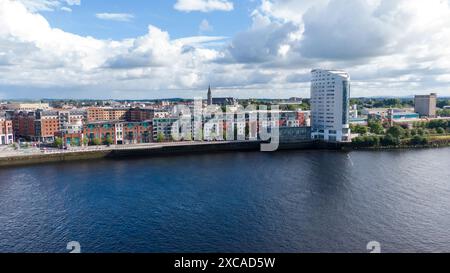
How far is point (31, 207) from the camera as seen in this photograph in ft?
46.8

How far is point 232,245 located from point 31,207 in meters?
9.07

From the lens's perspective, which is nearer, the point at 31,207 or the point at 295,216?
the point at 295,216

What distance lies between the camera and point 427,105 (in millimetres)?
58312

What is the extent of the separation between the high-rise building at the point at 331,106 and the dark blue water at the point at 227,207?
10.7 metres

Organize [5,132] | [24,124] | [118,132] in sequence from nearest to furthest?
[118,132], [5,132], [24,124]

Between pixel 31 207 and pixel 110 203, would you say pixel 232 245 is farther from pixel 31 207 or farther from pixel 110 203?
pixel 31 207

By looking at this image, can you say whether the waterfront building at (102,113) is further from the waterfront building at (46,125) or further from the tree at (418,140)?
the tree at (418,140)

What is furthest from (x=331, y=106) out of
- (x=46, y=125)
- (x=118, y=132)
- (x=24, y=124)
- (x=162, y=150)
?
(x=24, y=124)

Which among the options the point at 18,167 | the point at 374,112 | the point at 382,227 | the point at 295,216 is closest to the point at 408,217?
the point at 382,227

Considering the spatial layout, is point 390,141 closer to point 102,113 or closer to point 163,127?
point 163,127

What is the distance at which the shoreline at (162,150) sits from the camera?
25.5 m

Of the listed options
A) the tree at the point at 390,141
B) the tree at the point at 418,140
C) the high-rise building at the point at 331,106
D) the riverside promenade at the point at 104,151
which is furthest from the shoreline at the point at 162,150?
the high-rise building at the point at 331,106

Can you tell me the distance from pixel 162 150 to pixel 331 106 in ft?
58.1
